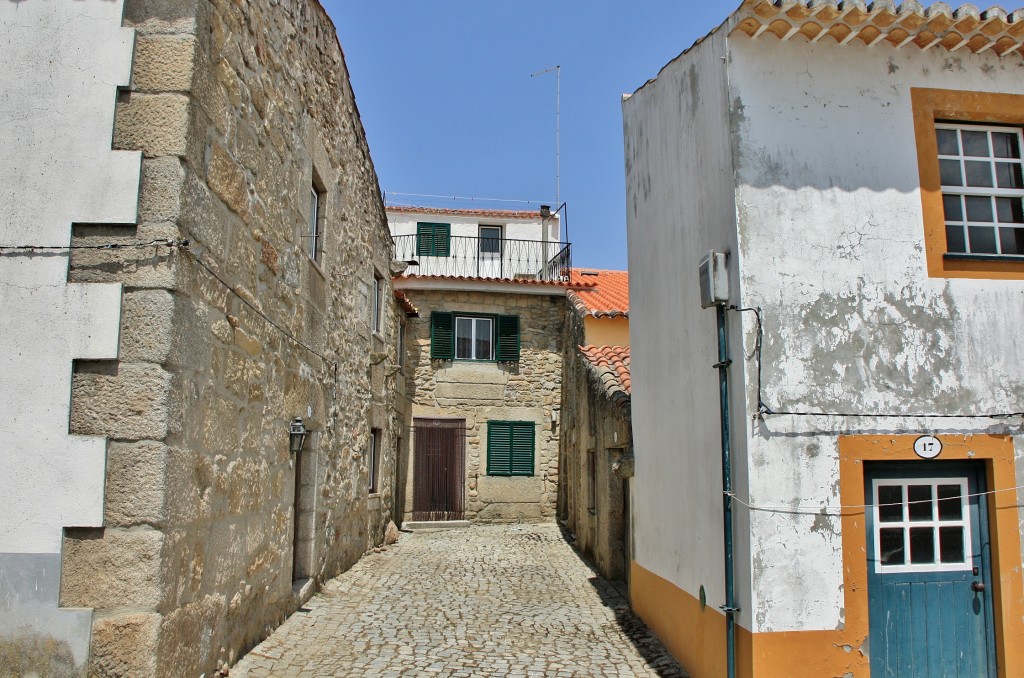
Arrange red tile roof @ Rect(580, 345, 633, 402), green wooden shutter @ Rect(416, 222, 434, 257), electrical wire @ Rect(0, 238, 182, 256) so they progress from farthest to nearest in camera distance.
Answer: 1. green wooden shutter @ Rect(416, 222, 434, 257)
2. red tile roof @ Rect(580, 345, 633, 402)
3. electrical wire @ Rect(0, 238, 182, 256)

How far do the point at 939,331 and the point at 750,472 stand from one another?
5.64ft

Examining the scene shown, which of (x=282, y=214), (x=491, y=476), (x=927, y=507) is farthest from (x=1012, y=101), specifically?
(x=491, y=476)

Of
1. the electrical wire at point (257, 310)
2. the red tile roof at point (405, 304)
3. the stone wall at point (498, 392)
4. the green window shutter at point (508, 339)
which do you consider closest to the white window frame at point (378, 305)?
the red tile roof at point (405, 304)

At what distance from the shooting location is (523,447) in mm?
16016

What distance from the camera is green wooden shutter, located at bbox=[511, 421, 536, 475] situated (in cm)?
1590

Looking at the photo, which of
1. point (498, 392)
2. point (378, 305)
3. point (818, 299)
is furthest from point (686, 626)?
point (498, 392)

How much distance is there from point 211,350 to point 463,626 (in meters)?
3.88

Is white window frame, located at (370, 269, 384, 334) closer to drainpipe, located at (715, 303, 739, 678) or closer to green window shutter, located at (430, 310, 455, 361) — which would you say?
green window shutter, located at (430, 310, 455, 361)

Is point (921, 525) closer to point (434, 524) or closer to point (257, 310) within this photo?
point (257, 310)

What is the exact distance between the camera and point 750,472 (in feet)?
16.8

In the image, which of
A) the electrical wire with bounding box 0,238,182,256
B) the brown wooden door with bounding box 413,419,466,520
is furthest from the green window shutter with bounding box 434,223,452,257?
the electrical wire with bounding box 0,238,182,256

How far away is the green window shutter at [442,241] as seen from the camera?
2103 cm

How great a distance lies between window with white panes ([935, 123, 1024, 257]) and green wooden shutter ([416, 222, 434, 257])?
16.1 metres

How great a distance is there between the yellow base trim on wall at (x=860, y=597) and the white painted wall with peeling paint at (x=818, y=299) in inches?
3.3
